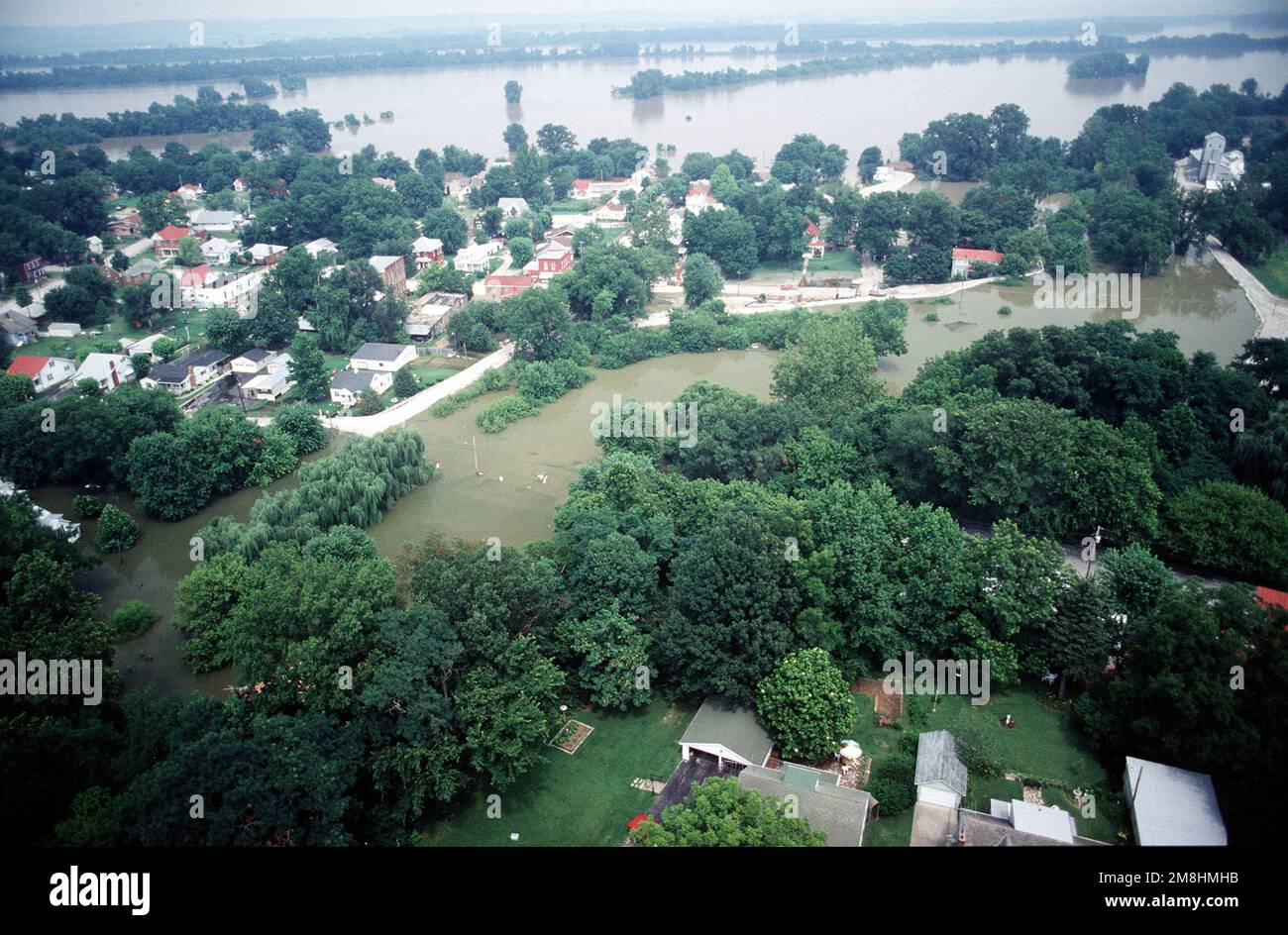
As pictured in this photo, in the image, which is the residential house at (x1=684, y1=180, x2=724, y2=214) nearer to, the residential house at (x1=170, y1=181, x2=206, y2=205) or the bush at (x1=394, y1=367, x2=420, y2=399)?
the bush at (x1=394, y1=367, x2=420, y2=399)

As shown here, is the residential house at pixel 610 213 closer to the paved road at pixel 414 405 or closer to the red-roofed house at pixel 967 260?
the red-roofed house at pixel 967 260

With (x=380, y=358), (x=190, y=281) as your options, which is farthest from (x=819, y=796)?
(x=190, y=281)

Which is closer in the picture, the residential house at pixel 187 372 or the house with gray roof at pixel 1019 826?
the house with gray roof at pixel 1019 826

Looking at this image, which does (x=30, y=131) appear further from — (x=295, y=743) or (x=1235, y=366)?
(x=1235, y=366)

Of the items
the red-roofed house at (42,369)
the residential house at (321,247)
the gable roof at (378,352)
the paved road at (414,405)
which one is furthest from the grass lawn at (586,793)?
the residential house at (321,247)

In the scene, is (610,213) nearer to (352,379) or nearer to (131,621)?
(352,379)

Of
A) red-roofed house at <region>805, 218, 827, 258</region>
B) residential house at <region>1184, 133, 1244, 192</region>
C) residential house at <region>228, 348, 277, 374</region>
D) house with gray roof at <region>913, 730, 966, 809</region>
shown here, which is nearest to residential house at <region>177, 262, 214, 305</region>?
residential house at <region>228, 348, 277, 374</region>
